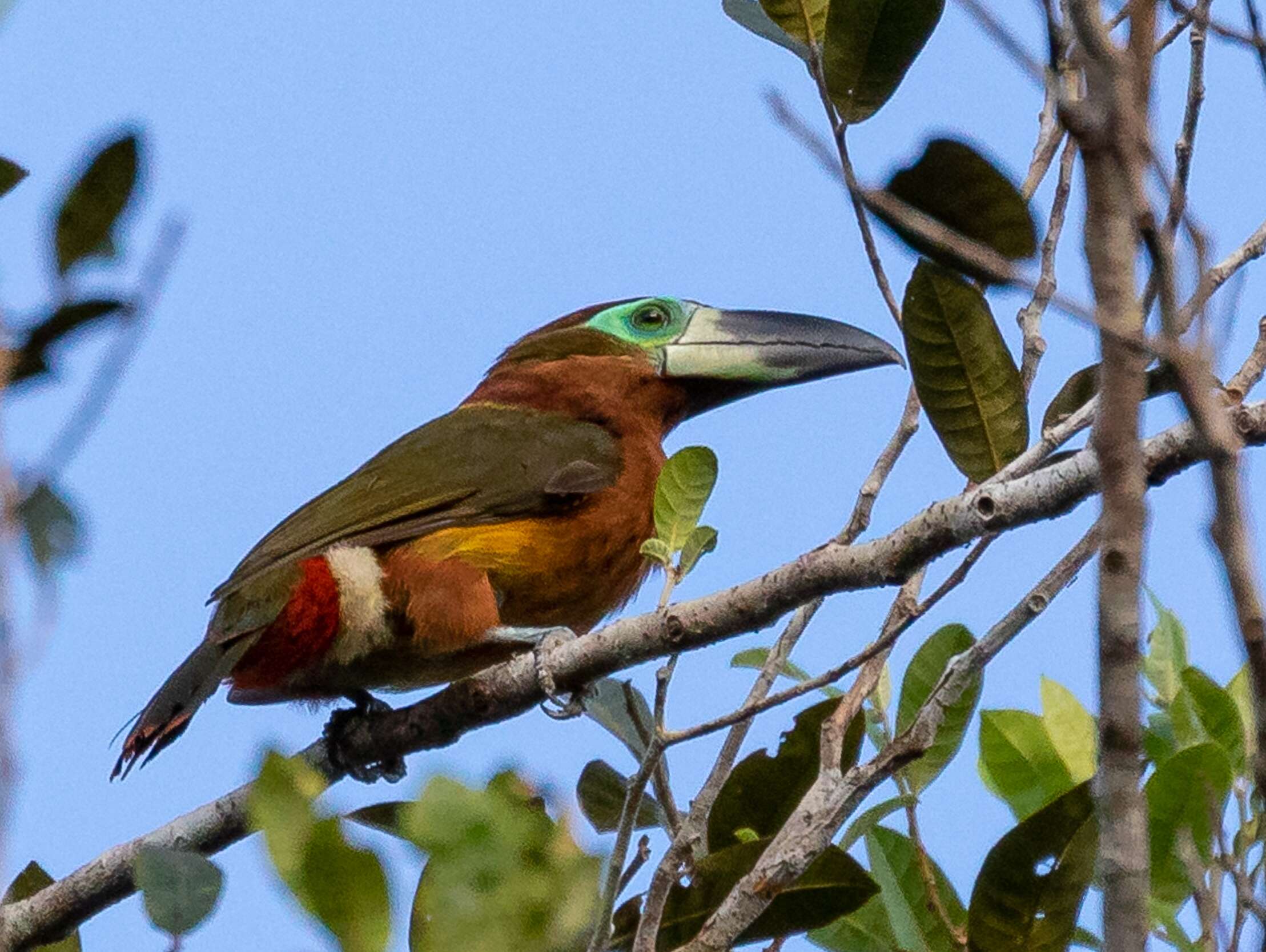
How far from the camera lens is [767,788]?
2975 mm

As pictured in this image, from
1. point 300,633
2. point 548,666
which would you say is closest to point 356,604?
point 300,633

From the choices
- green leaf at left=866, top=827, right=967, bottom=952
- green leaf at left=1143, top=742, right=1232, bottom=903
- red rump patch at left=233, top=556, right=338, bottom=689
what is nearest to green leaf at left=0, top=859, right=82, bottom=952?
red rump patch at left=233, top=556, right=338, bottom=689

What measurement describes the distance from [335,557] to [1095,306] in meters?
2.80

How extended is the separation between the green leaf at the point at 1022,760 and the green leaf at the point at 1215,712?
1.35ft

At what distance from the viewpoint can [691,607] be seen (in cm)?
286

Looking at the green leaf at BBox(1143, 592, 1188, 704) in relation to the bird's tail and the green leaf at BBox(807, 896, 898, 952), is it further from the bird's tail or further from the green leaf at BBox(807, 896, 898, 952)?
the bird's tail

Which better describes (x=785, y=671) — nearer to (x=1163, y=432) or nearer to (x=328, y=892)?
(x=1163, y=432)

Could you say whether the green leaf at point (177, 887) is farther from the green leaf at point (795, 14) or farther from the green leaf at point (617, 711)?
the green leaf at point (795, 14)

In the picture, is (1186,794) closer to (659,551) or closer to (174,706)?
(659,551)

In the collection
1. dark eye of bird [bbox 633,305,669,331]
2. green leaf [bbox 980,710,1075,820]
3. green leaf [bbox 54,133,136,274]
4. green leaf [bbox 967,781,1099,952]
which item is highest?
dark eye of bird [bbox 633,305,669,331]

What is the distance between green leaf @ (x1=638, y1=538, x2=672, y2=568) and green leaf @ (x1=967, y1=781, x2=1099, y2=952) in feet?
2.51

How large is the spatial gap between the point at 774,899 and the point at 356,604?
1606 mm

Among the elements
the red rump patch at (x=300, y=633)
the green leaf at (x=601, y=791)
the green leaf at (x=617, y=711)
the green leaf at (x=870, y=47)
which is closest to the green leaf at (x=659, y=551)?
the green leaf at (x=617, y=711)

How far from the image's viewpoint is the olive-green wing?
413cm
